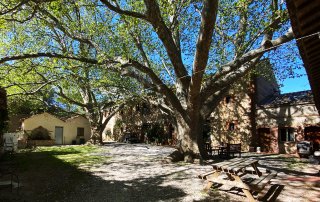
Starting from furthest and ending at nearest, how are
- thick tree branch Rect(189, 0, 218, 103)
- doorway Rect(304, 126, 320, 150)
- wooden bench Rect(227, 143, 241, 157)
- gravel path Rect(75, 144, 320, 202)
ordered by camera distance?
doorway Rect(304, 126, 320, 150), wooden bench Rect(227, 143, 241, 157), thick tree branch Rect(189, 0, 218, 103), gravel path Rect(75, 144, 320, 202)

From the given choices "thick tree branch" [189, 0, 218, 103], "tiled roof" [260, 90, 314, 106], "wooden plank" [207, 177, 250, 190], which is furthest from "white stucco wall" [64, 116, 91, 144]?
"wooden plank" [207, 177, 250, 190]

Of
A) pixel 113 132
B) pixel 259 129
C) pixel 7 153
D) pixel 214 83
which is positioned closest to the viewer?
pixel 214 83

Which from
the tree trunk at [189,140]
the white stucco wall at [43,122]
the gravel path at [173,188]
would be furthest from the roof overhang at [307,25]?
the white stucco wall at [43,122]

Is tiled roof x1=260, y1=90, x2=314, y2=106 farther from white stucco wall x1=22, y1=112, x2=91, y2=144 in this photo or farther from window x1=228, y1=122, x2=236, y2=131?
white stucco wall x1=22, y1=112, x2=91, y2=144

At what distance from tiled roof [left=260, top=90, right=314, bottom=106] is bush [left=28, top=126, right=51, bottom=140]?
24.5 meters

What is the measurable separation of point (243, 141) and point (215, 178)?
15915 millimetres

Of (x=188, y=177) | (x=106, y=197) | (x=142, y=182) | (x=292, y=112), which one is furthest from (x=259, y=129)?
(x=106, y=197)

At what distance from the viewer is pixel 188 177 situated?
9.07 metres

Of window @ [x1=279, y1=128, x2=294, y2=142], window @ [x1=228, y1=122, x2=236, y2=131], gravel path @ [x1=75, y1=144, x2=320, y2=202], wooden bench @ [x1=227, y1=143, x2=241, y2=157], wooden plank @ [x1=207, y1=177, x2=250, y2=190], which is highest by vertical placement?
window @ [x1=228, y1=122, x2=236, y2=131]

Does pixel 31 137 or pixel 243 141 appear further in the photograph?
pixel 31 137

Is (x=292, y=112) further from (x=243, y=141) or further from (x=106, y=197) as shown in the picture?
(x=106, y=197)

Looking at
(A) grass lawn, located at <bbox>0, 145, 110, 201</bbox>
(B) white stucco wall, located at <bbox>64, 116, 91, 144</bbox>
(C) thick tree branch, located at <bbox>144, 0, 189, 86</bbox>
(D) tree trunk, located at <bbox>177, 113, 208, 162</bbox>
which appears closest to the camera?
(A) grass lawn, located at <bbox>0, 145, 110, 201</bbox>

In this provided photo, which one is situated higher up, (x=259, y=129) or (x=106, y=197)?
(x=259, y=129)

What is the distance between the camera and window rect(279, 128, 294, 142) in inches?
746
